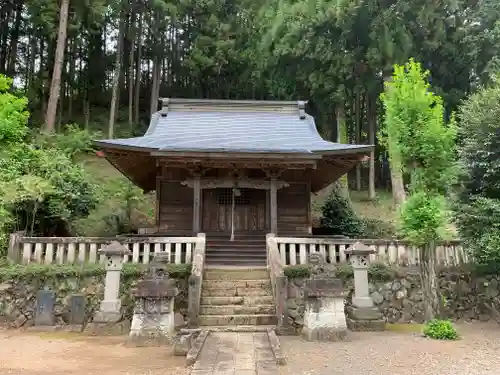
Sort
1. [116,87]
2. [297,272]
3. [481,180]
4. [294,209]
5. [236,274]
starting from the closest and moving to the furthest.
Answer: [297,272], [481,180], [236,274], [294,209], [116,87]

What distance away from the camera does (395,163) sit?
8.80 metres

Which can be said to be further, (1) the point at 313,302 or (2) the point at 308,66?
(2) the point at 308,66

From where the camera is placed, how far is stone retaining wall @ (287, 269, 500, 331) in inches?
368

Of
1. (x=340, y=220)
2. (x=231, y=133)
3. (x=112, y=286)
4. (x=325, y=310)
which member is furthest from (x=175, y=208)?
(x=325, y=310)

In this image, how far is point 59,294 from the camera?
29.5 feet

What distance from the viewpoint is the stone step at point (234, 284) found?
30.3 feet

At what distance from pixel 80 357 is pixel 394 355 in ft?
16.0

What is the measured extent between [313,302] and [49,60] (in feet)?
93.3

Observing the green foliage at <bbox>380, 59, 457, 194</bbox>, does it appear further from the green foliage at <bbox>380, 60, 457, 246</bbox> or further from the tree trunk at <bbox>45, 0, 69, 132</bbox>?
the tree trunk at <bbox>45, 0, 69, 132</bbox>

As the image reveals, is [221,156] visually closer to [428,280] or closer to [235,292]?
[235,292]

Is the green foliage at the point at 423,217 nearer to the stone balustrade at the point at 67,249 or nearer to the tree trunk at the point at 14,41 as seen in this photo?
the stone balustrade at the point at 67,249

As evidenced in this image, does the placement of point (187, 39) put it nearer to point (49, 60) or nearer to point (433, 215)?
point (49, 60)

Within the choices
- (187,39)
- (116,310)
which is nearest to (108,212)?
(116,310)

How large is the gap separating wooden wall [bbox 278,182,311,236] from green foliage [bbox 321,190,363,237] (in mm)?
3017
